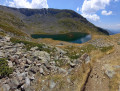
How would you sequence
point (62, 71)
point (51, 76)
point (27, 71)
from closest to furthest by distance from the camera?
point (27, 71), point (51, 76), point (62, 71)

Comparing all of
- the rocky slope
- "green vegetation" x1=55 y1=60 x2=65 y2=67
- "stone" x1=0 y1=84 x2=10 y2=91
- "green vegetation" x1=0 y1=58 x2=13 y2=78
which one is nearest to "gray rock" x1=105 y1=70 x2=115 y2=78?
the rocky slope

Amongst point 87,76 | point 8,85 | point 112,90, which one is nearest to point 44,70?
point 8,85

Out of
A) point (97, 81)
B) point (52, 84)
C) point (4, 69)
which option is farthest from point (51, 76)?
point (97, 81)

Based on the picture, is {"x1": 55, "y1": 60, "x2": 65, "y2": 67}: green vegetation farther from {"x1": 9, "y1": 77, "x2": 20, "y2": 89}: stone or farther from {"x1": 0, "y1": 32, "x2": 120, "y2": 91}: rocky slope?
{"x1": 9, "y1": 77, "x2": 20, "y2": 89}: stone

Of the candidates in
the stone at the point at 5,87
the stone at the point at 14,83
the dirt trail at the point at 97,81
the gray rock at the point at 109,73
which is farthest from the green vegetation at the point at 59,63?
the stone at the point at 5,87

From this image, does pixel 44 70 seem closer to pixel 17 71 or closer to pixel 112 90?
pixel 17 71

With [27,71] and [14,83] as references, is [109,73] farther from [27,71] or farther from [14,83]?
[14,83]

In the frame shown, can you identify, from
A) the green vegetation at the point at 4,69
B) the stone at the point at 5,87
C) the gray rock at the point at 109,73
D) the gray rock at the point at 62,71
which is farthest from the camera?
Result: the gray rock at the point at 62,71

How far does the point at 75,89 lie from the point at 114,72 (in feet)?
26.5

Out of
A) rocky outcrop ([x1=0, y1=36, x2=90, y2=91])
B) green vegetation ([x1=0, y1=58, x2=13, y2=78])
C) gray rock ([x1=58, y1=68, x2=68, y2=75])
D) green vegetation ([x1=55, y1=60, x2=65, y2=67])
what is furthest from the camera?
green vegetation ([x1=55, y1=60, x2=65, y2=67])

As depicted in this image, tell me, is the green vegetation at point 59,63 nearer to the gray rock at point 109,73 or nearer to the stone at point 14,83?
the stone at point 14,83

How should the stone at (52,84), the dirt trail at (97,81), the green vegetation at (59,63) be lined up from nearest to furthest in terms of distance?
the stone at (52,84) → the dirt trail at (97,81) → the green vegetation at (59,63)

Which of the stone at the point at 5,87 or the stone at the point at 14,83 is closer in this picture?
the stone at the point at 5,87

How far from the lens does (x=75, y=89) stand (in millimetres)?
12148
